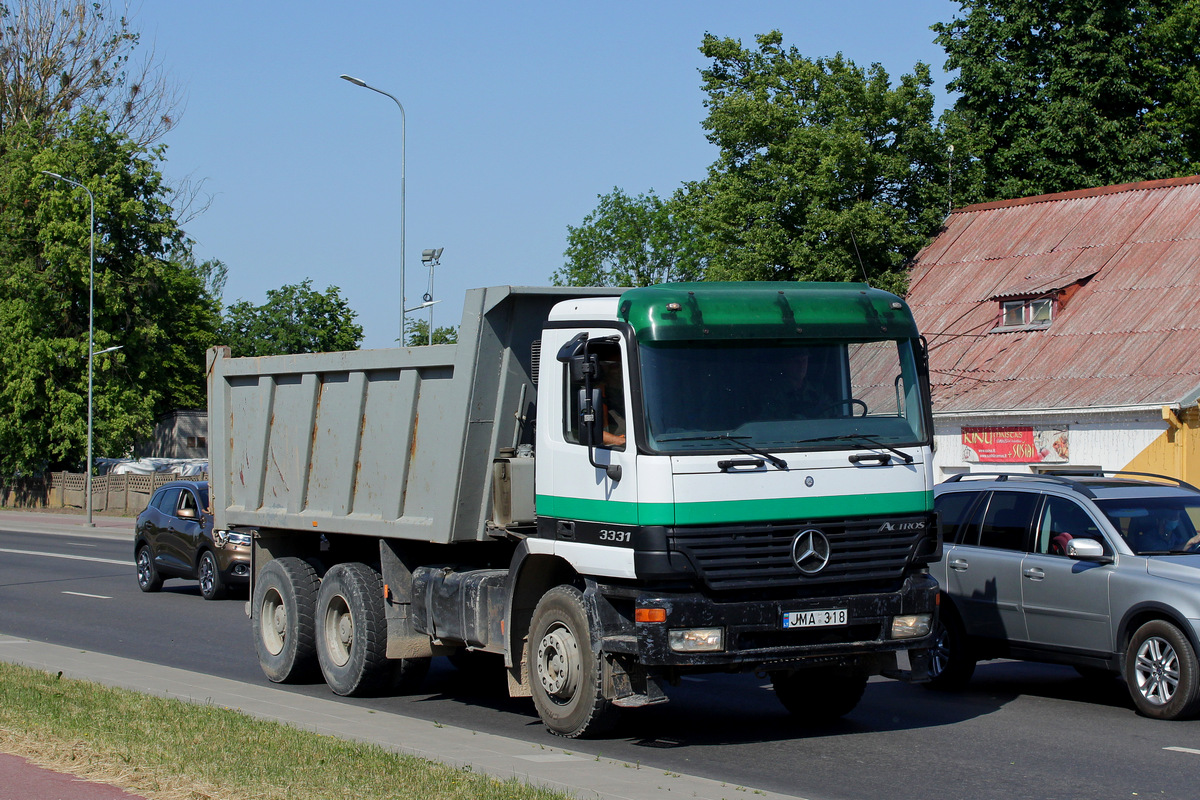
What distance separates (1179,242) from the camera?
27.0 meters

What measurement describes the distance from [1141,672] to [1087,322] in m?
18.1

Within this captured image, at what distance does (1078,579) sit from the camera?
10.4m

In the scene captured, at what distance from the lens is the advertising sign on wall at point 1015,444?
81.7 ft

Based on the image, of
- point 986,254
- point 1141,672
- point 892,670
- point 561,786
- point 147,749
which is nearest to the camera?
point 561,786

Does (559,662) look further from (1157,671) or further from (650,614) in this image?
(1157,671)

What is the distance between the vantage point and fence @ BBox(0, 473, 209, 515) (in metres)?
50.5

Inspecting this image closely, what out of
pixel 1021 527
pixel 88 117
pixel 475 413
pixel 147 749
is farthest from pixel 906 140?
pixel 88 117

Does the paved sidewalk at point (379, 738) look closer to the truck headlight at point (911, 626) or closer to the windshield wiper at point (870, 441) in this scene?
the truck headlight at point (911, 626)

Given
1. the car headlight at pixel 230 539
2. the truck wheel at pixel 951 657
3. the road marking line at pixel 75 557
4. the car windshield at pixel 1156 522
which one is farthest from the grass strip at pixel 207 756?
the road marking line at pixel 75 557

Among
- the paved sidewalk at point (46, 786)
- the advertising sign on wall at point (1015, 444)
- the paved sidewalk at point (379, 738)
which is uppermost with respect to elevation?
the advertising sign on wall at point (1015, 444)

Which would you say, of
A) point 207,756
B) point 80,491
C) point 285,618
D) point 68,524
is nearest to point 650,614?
point 207,756

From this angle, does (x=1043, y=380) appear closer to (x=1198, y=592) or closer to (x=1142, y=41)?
(x=1142, y=41)

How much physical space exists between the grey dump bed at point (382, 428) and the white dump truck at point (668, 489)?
2 cm

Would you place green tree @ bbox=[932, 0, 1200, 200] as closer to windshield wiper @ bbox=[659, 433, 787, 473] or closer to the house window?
the house window
